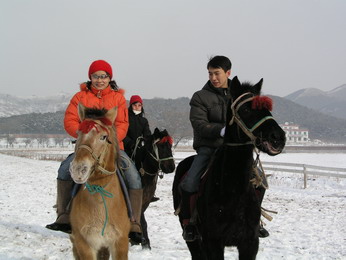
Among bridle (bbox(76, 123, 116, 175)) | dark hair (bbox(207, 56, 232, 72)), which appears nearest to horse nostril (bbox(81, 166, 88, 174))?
bridle (bbox(76, 123, 116, 175))

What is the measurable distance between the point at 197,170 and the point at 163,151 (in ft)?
12.2

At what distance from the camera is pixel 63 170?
4.75 m

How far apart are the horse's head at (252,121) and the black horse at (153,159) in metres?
4.31

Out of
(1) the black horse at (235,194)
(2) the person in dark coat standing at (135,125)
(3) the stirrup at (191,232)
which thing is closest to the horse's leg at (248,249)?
(1) the black horse at (235,194)

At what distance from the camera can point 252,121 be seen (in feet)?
12.0

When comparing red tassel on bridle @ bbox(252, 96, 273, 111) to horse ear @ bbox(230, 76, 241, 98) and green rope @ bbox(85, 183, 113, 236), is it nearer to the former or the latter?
horse ear @ bbox(230, 76, 241, 98)

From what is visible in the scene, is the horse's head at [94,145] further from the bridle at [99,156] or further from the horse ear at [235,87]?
the horse ear at [235,87]

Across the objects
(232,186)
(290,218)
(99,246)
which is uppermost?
(232,186)

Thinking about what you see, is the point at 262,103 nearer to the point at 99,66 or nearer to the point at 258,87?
the point at 258,87

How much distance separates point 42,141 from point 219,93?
141 m

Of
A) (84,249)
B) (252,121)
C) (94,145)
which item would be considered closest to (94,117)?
(94,145)

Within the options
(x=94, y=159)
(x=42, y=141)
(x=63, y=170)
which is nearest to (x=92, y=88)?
(x=63, y=170)

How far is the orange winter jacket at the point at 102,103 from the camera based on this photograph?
485 cm

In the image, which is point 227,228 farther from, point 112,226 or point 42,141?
point 42,141
